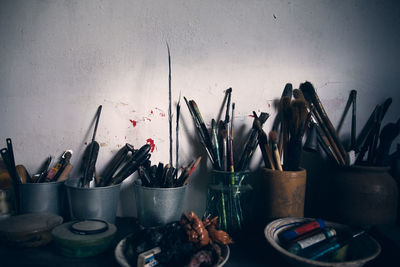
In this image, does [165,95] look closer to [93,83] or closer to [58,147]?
[93,83]

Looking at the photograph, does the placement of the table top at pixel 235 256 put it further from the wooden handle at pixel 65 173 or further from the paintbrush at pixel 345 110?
the paintbrush at pixel 345 110

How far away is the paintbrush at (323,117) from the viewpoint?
94cm

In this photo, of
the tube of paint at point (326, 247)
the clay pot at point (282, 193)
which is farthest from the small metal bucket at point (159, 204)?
the tube of paint at point (326, 247)

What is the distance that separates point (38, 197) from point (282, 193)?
30.2 inches

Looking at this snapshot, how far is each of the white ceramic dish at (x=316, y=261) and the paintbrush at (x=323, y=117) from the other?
265 mm

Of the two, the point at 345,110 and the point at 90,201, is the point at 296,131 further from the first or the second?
the point at 90,201

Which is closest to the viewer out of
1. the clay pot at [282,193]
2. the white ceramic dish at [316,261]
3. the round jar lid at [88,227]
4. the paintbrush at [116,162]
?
the white ceramic dish at [316,261]

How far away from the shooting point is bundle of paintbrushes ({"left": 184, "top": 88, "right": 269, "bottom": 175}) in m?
0.93

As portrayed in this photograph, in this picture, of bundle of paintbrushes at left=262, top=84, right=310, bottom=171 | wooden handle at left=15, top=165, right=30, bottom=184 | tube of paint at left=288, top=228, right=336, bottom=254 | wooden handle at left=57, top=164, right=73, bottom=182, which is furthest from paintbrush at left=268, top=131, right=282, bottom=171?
wooden handle at left=15, top=165, right=30, bottom=184

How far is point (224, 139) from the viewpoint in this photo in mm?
962

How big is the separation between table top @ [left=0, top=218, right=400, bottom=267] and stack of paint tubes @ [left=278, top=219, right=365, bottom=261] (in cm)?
6

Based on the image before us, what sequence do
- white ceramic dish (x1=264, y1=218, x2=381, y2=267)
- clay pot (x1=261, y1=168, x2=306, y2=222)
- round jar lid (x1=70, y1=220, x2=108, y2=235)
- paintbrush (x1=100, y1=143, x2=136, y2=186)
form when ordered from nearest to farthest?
white ceramic dish (x1=264, y1=218, x2=381, y2=267) < round jar lid (x1=70, y1=220, x2=108, y2=235) < clay pot (x1=261, y1=168, x2=306, y2=222) < paintbrush (x1=100, y1=143, x2=136, y2=186)

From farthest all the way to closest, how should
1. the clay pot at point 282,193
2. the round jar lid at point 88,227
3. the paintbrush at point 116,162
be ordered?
the paintbrush at point 116,162 → the clay pot at point 282,193 → the round jar lid at point 88,227

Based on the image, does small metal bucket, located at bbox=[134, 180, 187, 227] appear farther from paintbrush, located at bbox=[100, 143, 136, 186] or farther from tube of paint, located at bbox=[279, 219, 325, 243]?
tube of paint, located at bbox=[279, 219, 325, 243]
